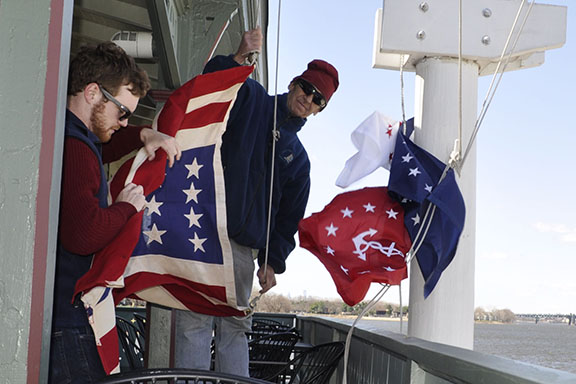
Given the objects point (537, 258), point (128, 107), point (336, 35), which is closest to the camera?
point (128, 107)

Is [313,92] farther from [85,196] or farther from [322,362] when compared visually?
[85,196]

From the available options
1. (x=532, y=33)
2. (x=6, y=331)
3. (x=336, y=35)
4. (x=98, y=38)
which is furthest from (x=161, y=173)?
(x=336, y=35)

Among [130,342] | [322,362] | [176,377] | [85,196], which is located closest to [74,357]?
[176,377]

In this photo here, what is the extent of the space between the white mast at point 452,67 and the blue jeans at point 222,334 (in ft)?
2.48

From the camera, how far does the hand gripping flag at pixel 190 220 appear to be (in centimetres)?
222

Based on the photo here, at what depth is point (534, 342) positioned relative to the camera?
77.6 meters

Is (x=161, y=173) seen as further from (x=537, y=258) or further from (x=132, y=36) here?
(x=537, y=258)

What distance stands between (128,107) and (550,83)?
114 meters

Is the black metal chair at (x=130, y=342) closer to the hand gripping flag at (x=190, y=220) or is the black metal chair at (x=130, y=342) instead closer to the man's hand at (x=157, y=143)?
the hand gripping flag at (x=190, y=220)

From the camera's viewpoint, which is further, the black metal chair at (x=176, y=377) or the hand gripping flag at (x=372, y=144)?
the hand gripping flag at (x=372, y=144)

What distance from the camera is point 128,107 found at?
1.69 metres

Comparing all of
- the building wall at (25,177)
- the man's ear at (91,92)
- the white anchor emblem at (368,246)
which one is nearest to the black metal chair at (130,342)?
the white anchor emblem at (368,246)

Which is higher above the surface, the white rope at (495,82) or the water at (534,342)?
the white rope at (495,82)

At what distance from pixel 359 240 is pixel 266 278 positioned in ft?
1.36
